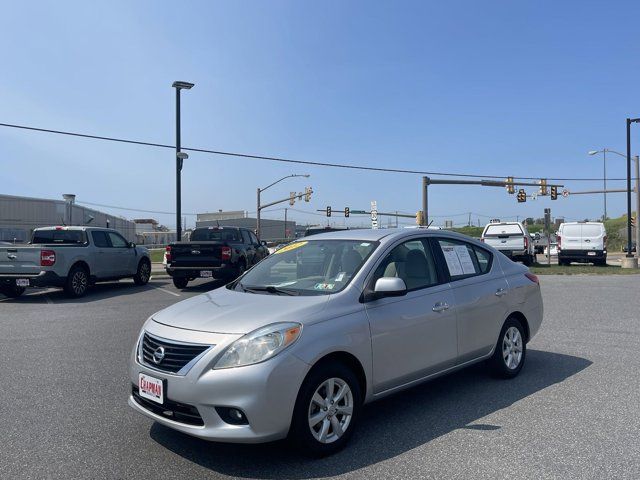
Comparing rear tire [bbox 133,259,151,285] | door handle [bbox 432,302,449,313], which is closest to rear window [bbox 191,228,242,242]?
rear tire [bbox 133,259,151,285]

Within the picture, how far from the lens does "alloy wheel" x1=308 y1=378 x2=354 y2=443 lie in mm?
3848

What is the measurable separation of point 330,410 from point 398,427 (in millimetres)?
846

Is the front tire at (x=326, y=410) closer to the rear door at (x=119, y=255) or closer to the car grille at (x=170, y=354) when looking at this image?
the car grille at (x=170, y=354)

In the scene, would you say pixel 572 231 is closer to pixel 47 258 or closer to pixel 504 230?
pixel 504 230

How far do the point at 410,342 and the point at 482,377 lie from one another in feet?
6.10

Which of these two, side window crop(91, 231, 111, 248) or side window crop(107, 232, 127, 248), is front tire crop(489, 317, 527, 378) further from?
side window crop(107, 232, 127, 248)

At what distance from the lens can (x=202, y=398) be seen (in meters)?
3.60

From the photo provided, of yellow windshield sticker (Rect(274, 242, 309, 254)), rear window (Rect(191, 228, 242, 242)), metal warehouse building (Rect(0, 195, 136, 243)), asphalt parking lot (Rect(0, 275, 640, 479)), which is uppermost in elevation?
metal warehouse building (Rect(0, 195, 136, 243))

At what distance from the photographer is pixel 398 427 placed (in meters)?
4.48

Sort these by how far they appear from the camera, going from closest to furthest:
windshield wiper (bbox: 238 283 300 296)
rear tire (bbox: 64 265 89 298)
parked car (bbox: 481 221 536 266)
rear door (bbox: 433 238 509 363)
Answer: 1. windshield wiper (bbox: 238 283 300 296)
2. rear door (bbox: 433 238 509 363)
3. rear tire (bbox: 64 265 89 298)
4. parked car (bbox: 481 221 536 266)

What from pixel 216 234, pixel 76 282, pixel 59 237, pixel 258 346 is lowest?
pixel 76 282

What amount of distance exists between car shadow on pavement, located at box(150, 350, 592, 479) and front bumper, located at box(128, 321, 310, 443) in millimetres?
323

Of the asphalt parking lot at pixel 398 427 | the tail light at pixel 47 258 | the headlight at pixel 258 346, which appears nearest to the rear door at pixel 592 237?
the asphalt parking lot at pixel 398 427

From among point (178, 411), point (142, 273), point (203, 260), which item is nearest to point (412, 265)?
point (178, 411)
